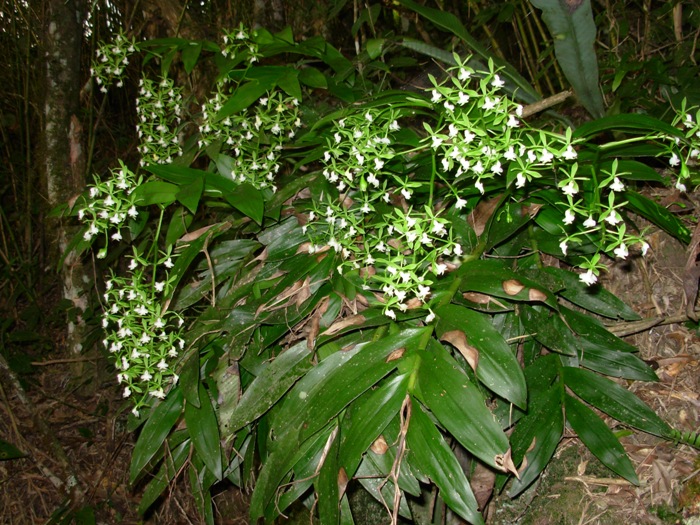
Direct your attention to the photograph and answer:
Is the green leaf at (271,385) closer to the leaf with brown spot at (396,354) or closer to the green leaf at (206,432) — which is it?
the green leaf at (206,432)

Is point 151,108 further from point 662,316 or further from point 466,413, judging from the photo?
point 662,316

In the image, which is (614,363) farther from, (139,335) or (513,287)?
(139,335)

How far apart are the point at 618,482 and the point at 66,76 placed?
2.34 m

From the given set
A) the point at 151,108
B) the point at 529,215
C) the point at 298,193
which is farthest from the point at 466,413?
the point at 151,108

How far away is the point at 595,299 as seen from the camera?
3.75ft


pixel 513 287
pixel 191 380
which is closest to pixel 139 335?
pixel 191 380

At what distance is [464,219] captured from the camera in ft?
3.85

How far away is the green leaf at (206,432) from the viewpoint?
110 cm

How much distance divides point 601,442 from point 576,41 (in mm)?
904

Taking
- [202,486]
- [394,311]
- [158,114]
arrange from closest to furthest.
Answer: [394,311], [202,486], [158,114]

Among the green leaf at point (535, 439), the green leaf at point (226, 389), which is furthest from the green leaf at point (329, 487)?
the green leaf at point (535, 439)

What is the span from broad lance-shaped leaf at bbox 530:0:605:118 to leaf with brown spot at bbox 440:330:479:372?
76cm

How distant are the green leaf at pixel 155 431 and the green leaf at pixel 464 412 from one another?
630 mm

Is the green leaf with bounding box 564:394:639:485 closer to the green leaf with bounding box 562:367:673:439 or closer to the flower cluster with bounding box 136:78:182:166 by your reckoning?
the green leaf with bounding box 562:367:673:439
